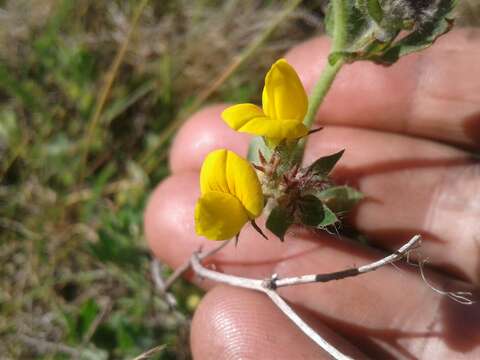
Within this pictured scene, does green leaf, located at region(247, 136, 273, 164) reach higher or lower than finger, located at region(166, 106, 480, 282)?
higher

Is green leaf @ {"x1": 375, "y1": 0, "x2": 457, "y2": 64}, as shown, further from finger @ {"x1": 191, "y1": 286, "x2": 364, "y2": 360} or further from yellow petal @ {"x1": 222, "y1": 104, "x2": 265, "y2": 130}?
finger @ {"x1": 191, "y1": 286, "x2": 364, "y2": 360}

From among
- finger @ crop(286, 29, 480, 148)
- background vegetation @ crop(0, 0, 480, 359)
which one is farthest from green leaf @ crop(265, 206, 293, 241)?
background vegetation @ crop(0, 0, 480, 359)

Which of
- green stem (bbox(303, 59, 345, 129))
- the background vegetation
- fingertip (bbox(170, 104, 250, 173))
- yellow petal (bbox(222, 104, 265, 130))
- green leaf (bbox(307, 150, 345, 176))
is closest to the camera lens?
yellow petal (bbox(222, 104, 265, 130))

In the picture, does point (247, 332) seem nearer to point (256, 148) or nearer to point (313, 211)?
point (313, 211)

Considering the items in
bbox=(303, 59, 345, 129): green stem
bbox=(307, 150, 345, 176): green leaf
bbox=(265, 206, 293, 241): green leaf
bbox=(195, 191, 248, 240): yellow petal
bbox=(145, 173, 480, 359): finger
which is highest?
bbox=(303, 59, 345, 129): green stem

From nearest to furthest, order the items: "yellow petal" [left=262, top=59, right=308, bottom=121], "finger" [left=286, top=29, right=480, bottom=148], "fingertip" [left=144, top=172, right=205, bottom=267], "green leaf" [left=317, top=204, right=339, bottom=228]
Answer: "yellow petal" [left=262, top=59, right=308, bottom=121] < "green leaf" [left=317, top=204, right=339, bottom=228] < "fingertip" [left=144, top=172, right=205, bottom=267] < "finger" [left=286, top=29, right=480, bottom=148]

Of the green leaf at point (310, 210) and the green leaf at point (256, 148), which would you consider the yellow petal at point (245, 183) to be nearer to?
the green leaf at point (310, 210)

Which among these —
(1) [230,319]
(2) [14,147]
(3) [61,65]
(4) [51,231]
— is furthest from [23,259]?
(1) [230,319]

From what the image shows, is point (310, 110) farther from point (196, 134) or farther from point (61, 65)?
point (61, 65)
